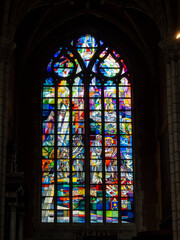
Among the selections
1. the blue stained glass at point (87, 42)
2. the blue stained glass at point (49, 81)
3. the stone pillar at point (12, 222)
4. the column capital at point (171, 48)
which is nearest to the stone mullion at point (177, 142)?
the column capital at point (171, 48)

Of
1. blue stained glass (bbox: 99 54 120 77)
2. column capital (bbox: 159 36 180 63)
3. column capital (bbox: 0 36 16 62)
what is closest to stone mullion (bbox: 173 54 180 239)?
column capital (bbox: 159 36 180 63)

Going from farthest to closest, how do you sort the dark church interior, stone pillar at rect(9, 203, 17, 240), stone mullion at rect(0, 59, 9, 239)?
the dark church interior < stone pillar at rect(9, 203, 17, 240) < stone mullion at rect(0, 59, 9, 239)

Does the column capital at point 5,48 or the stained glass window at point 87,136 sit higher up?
the column capital at point 5,48

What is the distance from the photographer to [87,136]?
23828mm

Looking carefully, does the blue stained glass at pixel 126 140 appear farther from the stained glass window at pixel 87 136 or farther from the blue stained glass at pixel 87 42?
the blue stained glass at pixel 87 42

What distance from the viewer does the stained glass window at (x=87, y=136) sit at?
23031mm

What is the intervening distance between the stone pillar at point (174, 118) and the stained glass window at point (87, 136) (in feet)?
18.2

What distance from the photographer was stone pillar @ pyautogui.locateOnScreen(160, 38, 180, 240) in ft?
57.4

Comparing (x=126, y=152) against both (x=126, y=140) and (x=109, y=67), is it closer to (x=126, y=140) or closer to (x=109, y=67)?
(x=126, y=140)

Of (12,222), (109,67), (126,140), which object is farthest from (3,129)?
(109,67)

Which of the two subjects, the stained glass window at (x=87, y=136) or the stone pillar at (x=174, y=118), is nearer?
the stone pillar at (x=174, y=118)

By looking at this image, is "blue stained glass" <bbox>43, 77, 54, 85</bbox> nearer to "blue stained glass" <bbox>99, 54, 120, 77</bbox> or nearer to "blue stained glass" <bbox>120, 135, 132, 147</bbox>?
"blue stained glass" <bbox>99, 54, 120, 77</bbox>

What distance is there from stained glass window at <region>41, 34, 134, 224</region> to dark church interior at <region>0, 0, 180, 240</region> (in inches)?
12.3

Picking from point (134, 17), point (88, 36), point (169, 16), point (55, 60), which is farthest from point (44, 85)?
point (169, 16)
